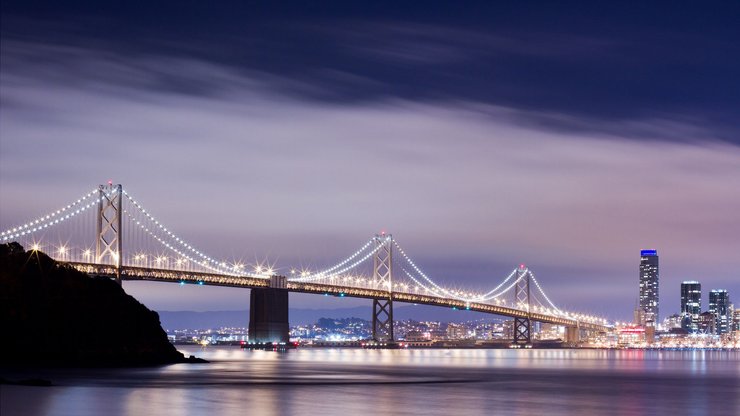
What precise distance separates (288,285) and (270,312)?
3.38 metres

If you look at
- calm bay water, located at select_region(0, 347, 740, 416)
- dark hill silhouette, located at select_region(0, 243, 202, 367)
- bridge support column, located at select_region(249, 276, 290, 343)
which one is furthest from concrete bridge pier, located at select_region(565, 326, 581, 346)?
calm bay water, located at select_region(0, 347, 740, 416)

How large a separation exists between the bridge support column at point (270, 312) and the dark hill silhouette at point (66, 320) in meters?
43.8

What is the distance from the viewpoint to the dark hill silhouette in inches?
2238

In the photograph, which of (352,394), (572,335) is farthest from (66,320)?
(572,335)

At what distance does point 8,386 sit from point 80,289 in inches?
1019

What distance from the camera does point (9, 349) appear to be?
181 feet

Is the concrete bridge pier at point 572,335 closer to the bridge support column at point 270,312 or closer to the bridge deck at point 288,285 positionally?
the bridge deck at point 288,285

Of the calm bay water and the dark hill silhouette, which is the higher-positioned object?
the dark hill silhouette

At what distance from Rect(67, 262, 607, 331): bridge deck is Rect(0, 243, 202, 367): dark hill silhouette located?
20901 millimetres

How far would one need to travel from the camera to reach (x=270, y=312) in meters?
114

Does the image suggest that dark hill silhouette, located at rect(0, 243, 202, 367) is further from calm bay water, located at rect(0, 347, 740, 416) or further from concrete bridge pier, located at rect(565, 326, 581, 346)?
concrete bridge pier, located at rect(565, 326, 581, 346)

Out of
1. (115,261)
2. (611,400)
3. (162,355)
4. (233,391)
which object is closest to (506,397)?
(611,400)

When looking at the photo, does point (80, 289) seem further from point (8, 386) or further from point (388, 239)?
point (388, 239)

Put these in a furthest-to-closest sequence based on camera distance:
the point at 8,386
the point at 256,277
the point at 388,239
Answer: the point at 388,239 < the point at 256,277 < the point at 8,386
